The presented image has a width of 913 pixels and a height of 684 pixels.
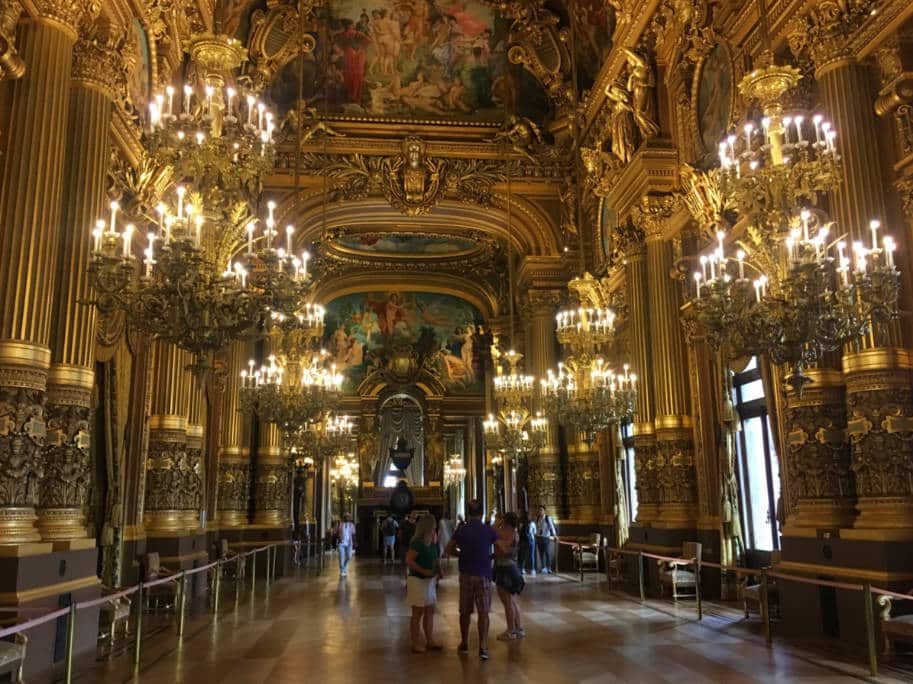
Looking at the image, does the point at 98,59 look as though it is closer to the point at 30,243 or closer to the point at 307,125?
the point at 30,243

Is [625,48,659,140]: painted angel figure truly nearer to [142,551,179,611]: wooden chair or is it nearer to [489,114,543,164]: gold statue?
[489,114,543,164]: gold statue

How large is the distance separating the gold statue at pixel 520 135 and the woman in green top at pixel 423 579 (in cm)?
1255

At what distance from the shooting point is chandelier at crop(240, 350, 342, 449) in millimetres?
13273

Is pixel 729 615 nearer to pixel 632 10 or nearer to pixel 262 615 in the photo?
pixel 262 615

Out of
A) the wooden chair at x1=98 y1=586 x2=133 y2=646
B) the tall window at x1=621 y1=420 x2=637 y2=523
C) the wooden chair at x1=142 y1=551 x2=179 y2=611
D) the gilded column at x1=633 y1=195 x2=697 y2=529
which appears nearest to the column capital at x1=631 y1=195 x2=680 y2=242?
the gilded column at x1=633 y1=195 x2=697 y2=529

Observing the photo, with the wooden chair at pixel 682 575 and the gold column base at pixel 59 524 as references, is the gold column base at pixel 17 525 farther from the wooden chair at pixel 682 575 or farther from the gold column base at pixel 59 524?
the wooden chair at pixel 682 575

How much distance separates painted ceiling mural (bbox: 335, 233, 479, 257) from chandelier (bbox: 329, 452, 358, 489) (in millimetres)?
9270

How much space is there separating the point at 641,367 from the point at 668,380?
0.94 m

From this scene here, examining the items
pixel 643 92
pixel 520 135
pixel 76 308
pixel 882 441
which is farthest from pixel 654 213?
pixel 76 308

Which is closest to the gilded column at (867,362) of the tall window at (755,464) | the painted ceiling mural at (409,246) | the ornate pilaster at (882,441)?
the ornate pilaster at (882,441)

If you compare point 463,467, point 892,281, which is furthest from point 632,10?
point 463,467

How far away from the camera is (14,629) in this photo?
4.89 m

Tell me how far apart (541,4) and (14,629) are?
16.0 meters

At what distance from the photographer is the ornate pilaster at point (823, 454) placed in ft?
26.7
